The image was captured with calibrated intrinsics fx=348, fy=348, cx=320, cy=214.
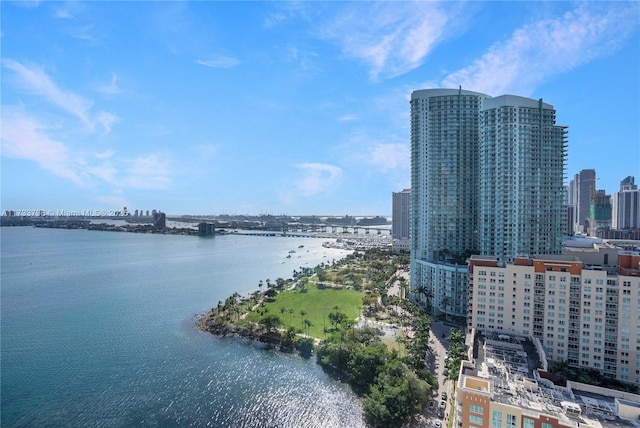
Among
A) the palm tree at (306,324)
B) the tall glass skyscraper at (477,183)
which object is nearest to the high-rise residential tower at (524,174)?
the tall glass skyscraper at (477,183)

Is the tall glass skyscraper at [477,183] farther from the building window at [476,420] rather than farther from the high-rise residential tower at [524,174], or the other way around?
the building window at [476,420]

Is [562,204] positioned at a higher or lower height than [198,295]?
higher

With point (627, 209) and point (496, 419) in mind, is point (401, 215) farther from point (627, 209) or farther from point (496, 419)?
point (496, 419)

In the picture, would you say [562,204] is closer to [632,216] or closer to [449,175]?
[449,175]

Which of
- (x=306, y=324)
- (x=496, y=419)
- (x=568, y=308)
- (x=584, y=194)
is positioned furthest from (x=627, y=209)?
(x=496, y=419)

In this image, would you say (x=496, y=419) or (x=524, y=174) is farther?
(x=524, y=174)

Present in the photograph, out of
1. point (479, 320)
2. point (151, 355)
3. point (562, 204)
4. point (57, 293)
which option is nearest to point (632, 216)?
point (562, 204)

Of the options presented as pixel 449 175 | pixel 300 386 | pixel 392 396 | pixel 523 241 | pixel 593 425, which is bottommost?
→ pixel 300 386
